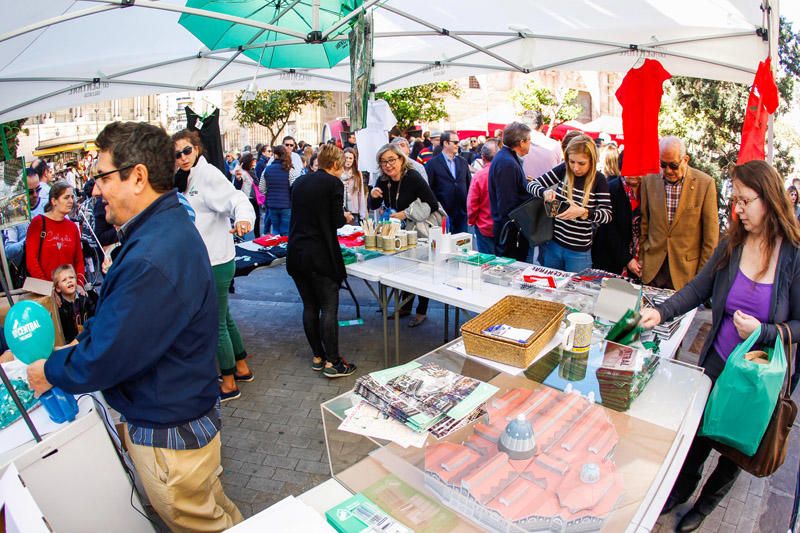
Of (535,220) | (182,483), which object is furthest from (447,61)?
(182,483)

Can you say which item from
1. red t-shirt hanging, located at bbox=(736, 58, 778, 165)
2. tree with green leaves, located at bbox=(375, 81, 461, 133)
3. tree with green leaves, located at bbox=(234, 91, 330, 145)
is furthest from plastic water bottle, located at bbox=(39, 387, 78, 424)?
tree with green leaves, located at bbox=(234, 91, 330, 145)

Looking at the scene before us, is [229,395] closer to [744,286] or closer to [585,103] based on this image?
[744,286]

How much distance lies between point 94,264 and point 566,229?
5432mm

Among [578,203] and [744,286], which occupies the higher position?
[578,203]

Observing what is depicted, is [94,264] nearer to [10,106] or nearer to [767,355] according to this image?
[10,106]

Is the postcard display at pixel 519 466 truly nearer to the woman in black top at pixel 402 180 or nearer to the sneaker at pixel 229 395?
the sneaker at pixel 229 395

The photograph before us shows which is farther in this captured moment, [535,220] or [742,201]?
[535,220]

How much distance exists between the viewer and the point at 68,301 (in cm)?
377

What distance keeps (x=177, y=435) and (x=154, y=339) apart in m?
0.41

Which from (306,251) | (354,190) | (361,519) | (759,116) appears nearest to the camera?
(361,519)

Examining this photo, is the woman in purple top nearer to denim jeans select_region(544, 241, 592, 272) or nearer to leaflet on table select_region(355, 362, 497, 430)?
leaflet on table select_region(355, 362, 497, 430)

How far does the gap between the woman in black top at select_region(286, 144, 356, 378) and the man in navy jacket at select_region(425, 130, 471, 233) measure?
8.54ft

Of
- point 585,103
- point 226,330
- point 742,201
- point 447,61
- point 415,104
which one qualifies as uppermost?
point 585,103

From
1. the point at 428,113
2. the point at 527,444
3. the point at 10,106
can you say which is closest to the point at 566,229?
the point at 527,444
